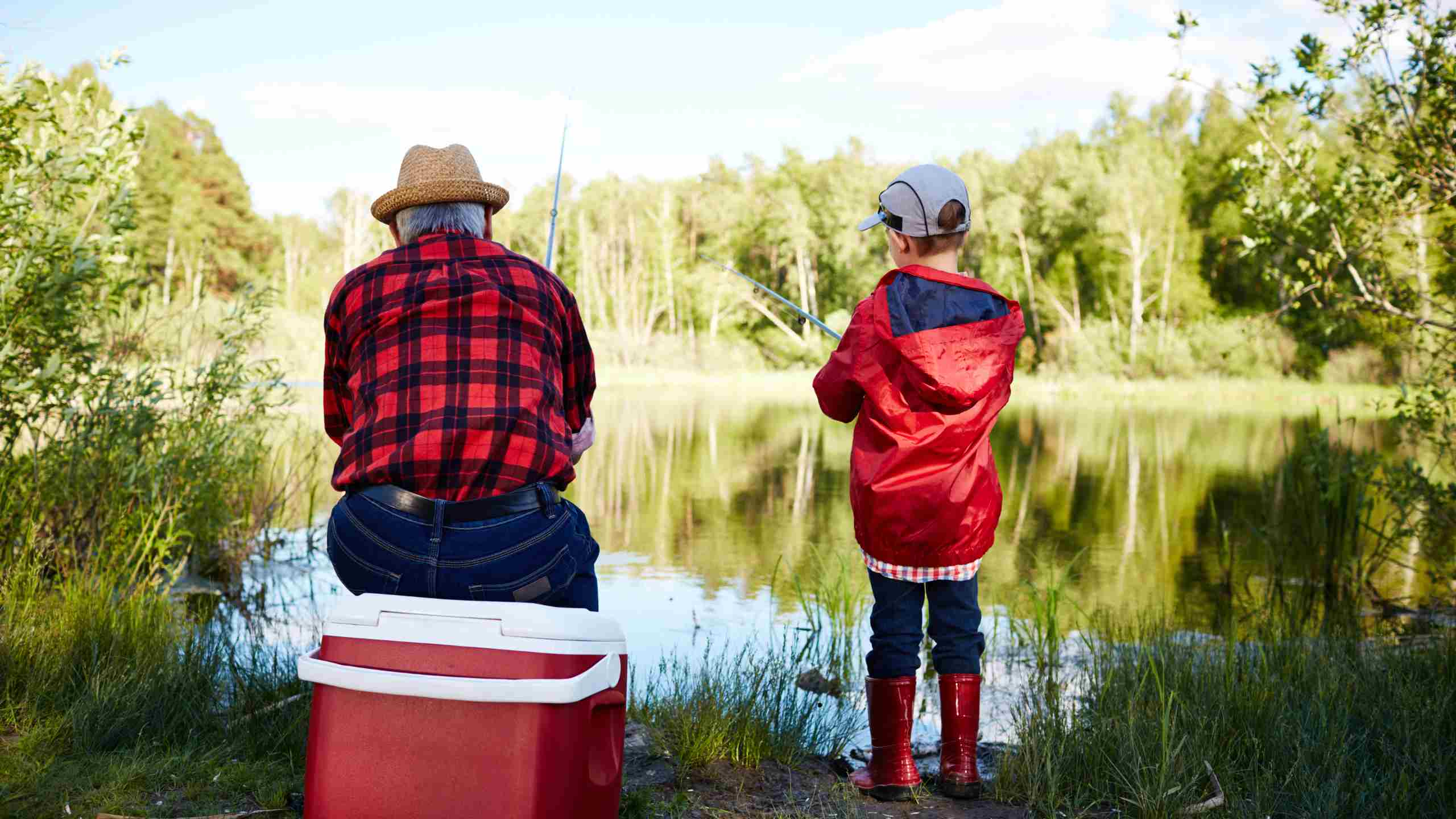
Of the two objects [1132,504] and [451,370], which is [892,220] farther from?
[1132,504]

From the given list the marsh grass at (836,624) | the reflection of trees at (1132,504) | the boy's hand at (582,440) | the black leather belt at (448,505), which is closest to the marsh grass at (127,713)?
the black leather belt at (448,505)

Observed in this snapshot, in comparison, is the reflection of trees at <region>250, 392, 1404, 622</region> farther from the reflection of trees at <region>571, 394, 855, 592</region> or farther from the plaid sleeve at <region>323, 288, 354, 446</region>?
the plaid sleeve at <region>323, 288, 354, 446</region>

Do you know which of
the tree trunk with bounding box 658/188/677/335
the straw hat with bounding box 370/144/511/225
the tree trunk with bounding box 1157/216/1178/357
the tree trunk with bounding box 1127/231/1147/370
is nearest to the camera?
the straw hat with bounding box 370/144/511/225

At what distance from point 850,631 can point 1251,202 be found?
110 inches

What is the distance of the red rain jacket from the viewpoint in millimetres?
2846

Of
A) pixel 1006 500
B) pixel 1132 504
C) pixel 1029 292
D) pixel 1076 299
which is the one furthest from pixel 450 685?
pixel 1029 292

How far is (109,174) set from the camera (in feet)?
16.0

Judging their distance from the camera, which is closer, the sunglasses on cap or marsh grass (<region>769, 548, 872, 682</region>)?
the sunglasses on cap

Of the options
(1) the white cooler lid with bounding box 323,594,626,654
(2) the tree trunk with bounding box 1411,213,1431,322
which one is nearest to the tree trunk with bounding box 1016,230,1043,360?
(2) the tree trunk with bounding box 1411,213,1431,322

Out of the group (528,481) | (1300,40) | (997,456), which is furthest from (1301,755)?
(997,456)

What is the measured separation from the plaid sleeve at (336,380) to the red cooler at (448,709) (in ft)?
2.01

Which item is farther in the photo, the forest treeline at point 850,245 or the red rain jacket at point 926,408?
the forest treeline at point 850,245

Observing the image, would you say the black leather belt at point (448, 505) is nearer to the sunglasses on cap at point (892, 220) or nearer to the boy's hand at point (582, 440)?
the boy's hand at point (582, 440)

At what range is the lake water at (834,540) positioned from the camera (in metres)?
5.90
